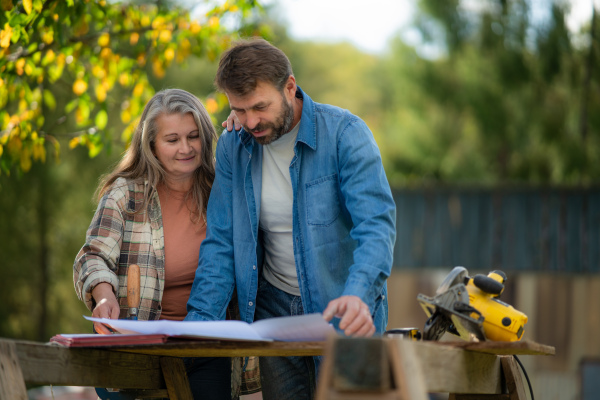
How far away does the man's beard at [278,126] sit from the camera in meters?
2.24

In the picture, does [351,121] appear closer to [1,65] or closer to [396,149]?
[1,65]

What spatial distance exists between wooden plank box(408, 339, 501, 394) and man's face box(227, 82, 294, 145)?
826 mm

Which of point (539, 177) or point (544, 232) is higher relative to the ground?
point (539, 177)

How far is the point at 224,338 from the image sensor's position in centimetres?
175

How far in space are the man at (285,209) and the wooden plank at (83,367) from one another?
243 mm

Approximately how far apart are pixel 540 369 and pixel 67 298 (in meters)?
5.78

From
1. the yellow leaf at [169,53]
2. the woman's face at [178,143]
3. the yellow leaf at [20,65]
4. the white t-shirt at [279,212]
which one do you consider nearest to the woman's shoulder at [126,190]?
the woman's face at [178,143]

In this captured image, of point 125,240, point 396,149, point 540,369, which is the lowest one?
point 540,369

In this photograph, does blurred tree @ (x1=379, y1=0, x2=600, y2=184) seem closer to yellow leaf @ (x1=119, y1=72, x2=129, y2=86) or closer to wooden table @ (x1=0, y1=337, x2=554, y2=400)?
yellow leaf @ (x1=119, y1=72, x2=129, y2=86)

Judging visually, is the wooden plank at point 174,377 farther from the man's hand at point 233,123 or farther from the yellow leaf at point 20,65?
the yellow leaf at point 20,65

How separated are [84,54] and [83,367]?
3.14 meters

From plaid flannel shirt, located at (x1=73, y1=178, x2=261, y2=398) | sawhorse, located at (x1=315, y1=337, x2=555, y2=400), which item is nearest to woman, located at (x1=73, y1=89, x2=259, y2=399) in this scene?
plaid flannel shirt, located at (x1=73, y1=178, x2=261, y2=398)

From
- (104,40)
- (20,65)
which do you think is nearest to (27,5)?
(20,65)

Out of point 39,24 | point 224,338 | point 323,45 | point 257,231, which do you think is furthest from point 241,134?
point 323,45
